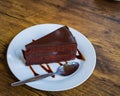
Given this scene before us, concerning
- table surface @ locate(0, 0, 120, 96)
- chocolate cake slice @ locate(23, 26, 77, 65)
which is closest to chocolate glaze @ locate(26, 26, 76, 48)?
chocolate cake slice @ locate(23, 26, 77, 65)

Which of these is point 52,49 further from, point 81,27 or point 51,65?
point 81,27

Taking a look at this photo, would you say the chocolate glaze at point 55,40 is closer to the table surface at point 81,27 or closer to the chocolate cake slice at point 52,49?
the chocolate cake slice at point 52,49

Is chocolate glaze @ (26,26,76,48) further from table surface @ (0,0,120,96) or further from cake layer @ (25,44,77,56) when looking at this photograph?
table surface @ (0,0,120,96)

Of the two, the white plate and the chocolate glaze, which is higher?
the chocolate glaze

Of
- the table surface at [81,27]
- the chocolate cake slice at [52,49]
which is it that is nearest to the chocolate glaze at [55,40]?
the chocolate cake slice at [52,49]

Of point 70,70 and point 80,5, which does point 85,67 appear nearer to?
point 70,70

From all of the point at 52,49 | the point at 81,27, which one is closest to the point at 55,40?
the point at 52,49

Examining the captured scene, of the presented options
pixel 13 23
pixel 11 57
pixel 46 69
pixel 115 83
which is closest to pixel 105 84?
pixel 115 83
